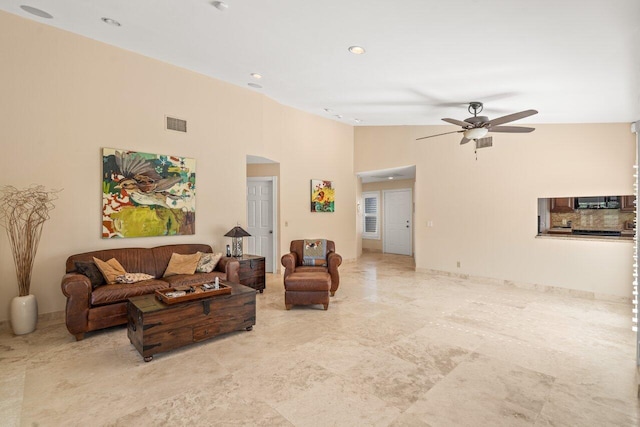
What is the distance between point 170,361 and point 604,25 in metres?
4.62

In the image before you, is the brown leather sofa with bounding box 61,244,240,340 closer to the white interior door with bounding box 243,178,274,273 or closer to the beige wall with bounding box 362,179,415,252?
the white interior door with bounding box 243,178,274,273

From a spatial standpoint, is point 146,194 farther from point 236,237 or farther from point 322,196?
point 322,196

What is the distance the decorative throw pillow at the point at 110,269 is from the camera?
146 inches

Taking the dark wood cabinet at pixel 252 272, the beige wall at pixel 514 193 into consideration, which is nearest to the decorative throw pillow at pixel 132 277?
the dark wood cabinet at pixel 252 272

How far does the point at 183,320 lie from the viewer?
2.99 metres

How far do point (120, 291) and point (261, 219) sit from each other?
11.2ft

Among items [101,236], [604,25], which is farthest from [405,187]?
[101,236]

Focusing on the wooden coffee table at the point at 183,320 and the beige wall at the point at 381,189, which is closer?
the wooden coffee table at the point at 183,320

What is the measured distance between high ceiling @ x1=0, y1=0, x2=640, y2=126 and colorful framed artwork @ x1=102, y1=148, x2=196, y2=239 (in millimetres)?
1518

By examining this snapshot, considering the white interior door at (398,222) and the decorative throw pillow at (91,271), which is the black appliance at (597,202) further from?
the decorative throw pillow at (91,271)

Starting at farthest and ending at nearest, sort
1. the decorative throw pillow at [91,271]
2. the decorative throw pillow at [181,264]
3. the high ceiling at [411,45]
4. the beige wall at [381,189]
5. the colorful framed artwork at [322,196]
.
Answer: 1. the beige wall at [381,189]
2. the colorful framed artwork at [322,196]
3. the decorative throw pillow at [181,264]
4. the decorative throw pillow at [91,271]
5. the high ceiling at [411,45]

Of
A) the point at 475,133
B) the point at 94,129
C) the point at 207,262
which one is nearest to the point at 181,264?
the point at 207,262

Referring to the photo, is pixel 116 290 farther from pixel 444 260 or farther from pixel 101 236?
pixel 444 260

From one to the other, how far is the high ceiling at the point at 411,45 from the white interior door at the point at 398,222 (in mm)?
4430
